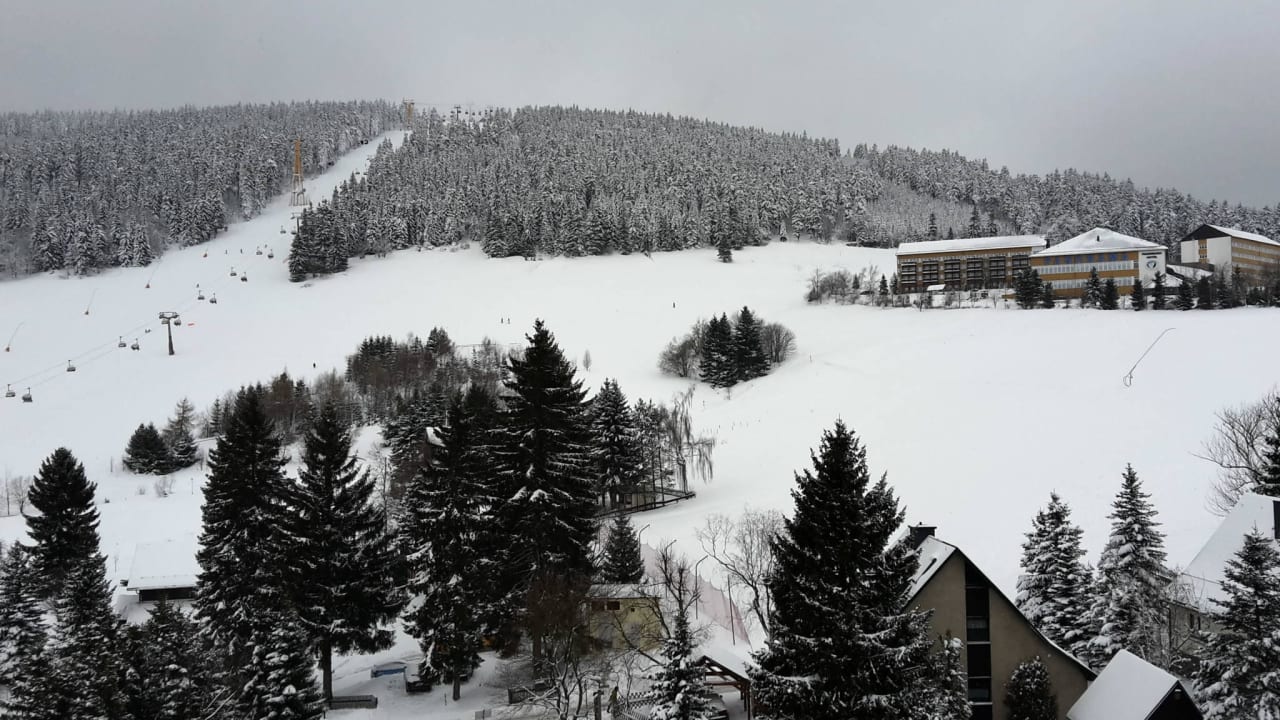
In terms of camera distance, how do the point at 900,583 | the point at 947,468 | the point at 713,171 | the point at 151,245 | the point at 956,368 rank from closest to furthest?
the point at 900,583
the point at 947,468
the point at 956,368
the point at 151,245
the point at 713,171

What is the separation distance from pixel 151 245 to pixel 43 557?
112m

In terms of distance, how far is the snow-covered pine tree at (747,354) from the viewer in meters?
80.1

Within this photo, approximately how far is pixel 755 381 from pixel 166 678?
2450 inches

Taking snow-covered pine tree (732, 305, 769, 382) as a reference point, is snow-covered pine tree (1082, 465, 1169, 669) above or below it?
below

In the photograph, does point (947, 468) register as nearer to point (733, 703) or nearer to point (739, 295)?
point (733, 703)

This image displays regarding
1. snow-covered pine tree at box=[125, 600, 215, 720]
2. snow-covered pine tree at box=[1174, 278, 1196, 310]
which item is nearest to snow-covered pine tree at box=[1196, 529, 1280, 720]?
snow-covered pine tree at box=[125, 600, 215, 720]

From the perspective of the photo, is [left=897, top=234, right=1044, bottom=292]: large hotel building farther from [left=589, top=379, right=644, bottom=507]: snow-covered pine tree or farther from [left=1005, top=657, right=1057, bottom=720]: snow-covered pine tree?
[left=1005, top=657, right=1057, bottom=720]: snow-covered pine tree

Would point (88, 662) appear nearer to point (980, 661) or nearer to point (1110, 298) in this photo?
point (980, 661)

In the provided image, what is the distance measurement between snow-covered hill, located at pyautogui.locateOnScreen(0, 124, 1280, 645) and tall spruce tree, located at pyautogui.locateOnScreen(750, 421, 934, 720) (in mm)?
22649

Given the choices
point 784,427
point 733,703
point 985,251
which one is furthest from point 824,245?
point 733,703

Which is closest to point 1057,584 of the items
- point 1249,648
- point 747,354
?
point 1249,648

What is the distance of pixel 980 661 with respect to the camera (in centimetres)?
2208

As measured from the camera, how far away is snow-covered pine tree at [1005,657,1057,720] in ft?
67.1

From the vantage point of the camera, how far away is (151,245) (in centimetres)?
13275
